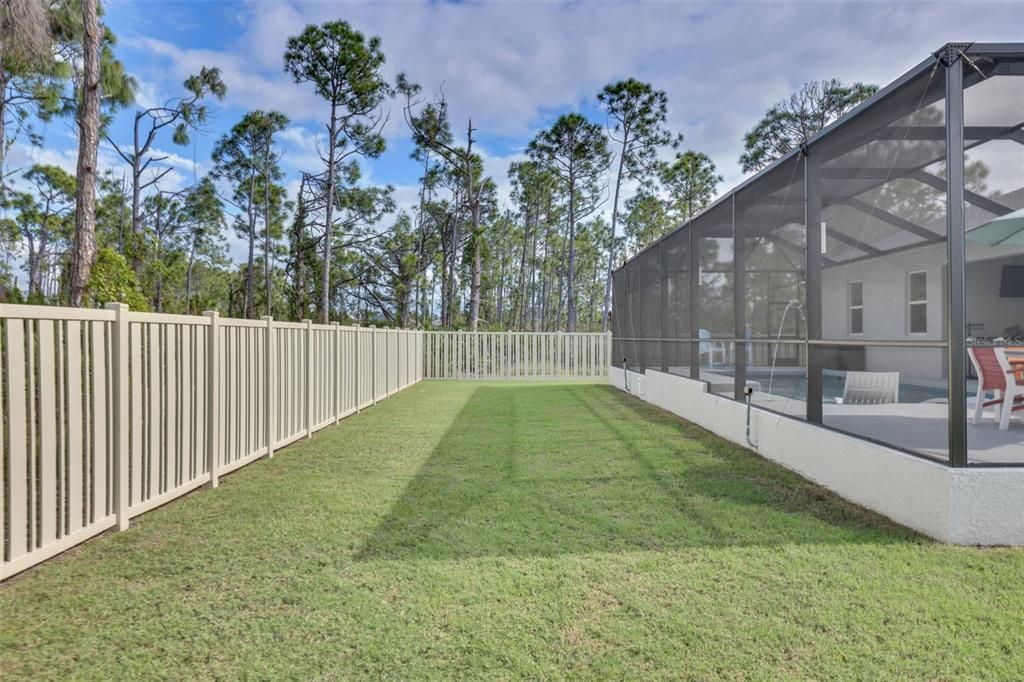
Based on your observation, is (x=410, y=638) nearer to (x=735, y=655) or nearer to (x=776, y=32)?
(x=735, y=655)

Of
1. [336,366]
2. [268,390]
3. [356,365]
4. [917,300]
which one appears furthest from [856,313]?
[356,365]

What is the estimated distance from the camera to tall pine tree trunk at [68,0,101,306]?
7.70m

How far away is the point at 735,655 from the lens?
71.7 inches

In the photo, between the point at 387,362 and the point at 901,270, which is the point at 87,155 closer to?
the point at 387,362

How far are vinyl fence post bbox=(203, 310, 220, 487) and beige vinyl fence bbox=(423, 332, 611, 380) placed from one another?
34.7 ft

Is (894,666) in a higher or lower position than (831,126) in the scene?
lower

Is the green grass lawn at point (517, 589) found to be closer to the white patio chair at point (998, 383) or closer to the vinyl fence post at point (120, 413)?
the vinyl fence post at point (120, 413)

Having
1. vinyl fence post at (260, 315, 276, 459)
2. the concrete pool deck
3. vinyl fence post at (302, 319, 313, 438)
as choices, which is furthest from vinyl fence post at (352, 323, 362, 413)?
the concrete pool deck

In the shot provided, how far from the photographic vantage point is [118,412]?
115 inches

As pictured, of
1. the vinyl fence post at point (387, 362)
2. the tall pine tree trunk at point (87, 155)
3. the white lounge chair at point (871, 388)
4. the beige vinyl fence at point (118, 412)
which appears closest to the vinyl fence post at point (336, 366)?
the beige vinyl fence at point (118, 412)

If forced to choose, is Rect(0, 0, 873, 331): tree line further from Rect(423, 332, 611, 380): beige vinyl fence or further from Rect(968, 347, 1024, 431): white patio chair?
Rect(968, 347, 1024, 431): white patio chair

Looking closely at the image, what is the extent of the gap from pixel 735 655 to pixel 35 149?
23.8 metres

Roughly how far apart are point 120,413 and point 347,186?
19.9m

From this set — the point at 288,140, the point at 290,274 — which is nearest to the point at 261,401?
the point at 290,274
